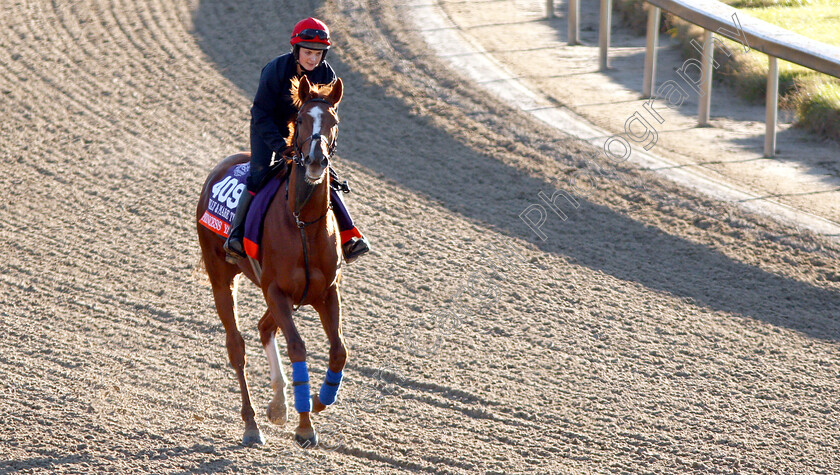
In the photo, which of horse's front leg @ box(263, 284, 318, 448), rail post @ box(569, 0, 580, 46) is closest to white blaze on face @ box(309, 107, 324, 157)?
horse's front leg @ box(263, 284, 318, 448)

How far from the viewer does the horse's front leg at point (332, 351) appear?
493 centimetres

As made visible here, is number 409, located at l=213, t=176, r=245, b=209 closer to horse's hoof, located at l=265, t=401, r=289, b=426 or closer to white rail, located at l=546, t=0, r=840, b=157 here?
horse's hoof, located at l=265, t=401, r=289, b=426

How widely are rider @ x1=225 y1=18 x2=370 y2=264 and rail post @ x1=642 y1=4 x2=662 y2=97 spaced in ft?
22.9

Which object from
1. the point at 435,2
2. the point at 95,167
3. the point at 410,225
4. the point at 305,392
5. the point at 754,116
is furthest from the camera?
the point at 435,2

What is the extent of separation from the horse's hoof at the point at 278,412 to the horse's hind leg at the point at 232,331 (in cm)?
15

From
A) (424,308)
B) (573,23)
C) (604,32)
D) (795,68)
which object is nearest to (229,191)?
(424,308)

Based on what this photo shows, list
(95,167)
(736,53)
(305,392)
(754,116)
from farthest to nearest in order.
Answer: (736,53)
(754,116)
(95,167)
(305,392)

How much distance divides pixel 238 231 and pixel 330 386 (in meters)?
1.17

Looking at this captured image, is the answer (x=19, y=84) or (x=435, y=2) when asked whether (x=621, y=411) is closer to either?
(x=19, y=84)

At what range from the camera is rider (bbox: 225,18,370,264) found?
5.01 m

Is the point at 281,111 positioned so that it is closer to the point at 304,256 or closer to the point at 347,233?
the point at 347,233

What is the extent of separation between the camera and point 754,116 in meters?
11.3

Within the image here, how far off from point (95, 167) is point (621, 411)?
22.1 feet

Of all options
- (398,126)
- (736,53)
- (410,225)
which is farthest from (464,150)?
(736,53)
